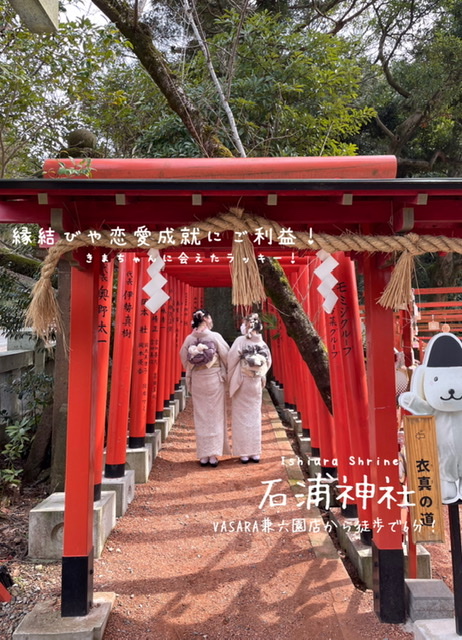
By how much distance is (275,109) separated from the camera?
7.57 meters

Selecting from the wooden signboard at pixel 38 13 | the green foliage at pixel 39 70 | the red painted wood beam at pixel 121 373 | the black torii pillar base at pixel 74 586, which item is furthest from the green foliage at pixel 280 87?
the black torii pillar base at pixel 74 586

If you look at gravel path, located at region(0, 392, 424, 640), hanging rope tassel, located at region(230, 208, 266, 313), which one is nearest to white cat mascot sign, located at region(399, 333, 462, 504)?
hanging rope tassel, located at region(230, 208, 266, 313)

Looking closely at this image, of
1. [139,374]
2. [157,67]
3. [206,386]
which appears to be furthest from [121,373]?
[157,67]

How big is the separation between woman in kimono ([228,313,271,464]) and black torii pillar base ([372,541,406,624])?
376cm

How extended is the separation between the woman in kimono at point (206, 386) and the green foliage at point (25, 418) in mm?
1830

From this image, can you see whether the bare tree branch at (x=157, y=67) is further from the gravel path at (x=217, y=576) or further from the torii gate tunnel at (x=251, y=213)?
the gravel path at (x=217, y=576)

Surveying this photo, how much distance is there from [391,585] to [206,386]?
3959 millimetres

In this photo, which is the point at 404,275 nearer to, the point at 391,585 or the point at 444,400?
the point at 444,400

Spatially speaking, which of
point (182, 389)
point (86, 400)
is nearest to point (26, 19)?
point (86, 400)

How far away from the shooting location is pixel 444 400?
8.20 ft

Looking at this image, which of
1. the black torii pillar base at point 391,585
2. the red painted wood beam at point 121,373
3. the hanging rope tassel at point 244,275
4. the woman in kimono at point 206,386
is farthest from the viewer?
the woman in kimono at point 206,386

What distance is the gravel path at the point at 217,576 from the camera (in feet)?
10.4

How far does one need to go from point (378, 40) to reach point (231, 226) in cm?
1160

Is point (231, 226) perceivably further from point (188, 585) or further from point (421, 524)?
point (188, 585)
